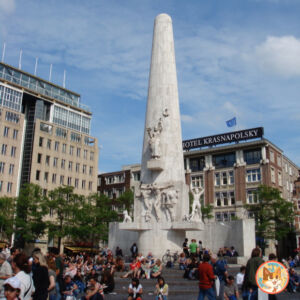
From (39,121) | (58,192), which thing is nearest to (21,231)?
(58,192)

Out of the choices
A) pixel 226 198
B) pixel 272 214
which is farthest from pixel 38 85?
pixel 272 214

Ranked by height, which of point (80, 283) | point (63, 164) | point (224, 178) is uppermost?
point (63, 164)

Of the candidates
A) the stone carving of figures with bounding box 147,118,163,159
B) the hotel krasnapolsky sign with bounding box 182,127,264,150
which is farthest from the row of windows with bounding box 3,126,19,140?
the stone carving of figures with bounding box 147,118,163,159

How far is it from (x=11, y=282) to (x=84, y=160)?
68558 mm

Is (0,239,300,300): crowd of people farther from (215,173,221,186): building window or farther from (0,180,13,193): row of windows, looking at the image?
(0,180,13,193): row of windows

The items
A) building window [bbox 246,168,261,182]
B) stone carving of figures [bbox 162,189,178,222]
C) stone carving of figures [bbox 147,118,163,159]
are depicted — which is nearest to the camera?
stone carving of figures [bbox 162,189,178,222]

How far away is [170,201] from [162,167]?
2.20m

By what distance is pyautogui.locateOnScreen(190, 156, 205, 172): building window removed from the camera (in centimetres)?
6216

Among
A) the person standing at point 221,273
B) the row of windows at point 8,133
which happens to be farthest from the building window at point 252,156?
the person standing at point 221,273

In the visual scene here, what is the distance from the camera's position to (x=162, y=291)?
10.9 m

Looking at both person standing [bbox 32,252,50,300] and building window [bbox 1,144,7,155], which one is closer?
person standing [bbox 32,252,50,300]

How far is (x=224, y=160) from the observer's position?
196 feet

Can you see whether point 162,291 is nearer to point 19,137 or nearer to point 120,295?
point 120,295

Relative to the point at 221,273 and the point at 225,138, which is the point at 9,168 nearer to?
the point at 225,138
